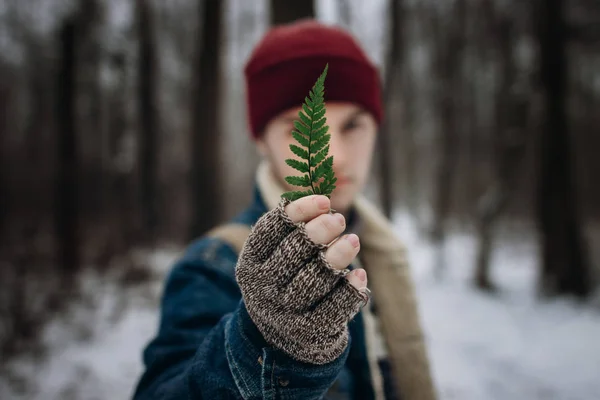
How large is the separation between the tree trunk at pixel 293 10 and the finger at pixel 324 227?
342cm

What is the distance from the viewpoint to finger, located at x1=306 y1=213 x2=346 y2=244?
70 cm

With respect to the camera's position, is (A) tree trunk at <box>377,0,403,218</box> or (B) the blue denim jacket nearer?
(B) the blue denim jacket

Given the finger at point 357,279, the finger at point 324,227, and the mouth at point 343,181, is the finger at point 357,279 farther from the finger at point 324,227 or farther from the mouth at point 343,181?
the mouth at point 343,181

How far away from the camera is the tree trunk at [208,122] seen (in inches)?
307

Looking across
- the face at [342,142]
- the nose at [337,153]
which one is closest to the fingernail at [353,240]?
the nose at [337,153]

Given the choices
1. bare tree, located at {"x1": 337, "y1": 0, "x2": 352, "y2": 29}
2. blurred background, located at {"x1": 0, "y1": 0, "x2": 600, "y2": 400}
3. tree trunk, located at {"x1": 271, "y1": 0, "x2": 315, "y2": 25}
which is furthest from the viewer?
bare tree, located at {"x1": 337, "y1": 0, "x2": 352, "y2": 29}

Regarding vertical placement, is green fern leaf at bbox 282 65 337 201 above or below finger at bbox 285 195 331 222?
above

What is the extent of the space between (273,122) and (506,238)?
1846 cm

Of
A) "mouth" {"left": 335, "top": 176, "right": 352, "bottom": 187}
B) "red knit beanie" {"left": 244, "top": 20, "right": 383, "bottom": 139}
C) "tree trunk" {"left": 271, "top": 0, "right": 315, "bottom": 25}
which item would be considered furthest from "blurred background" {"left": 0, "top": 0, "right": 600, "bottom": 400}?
"mouth" {"left": 335, "top": 176, "right": 352, "bottom": 187}

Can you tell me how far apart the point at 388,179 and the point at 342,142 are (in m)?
7.72

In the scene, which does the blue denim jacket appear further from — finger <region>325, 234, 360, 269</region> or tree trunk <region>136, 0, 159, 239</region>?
tree trunk <region>136, 0, 159, 239</region>

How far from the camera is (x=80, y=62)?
11.6 metres

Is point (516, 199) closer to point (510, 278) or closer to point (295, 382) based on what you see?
point (510, 278)

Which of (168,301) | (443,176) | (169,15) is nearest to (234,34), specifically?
(169,15)
